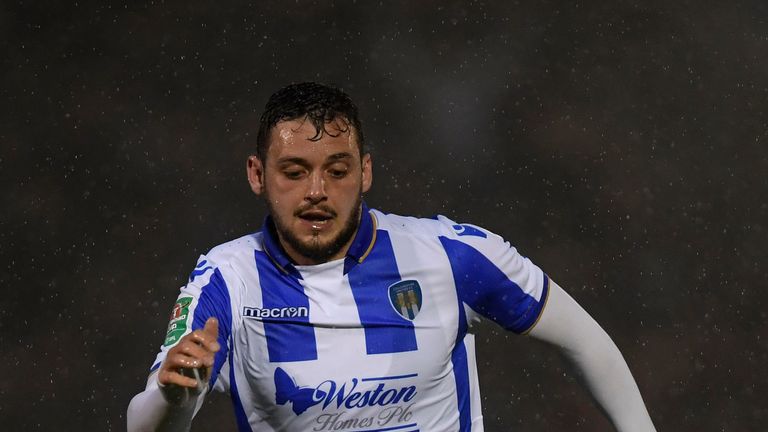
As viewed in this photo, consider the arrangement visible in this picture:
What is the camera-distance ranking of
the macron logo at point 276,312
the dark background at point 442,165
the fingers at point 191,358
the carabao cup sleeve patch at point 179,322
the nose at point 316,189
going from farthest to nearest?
the dark background at point 442,165
the macron logo at point 276,312
the nose at point 316,189
the carabao cup sleeve patch at point 179,322
the fingers at point 191,358

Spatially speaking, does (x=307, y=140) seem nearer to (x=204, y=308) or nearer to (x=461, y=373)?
(x=204, y=308)

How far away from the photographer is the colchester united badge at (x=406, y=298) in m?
3.01

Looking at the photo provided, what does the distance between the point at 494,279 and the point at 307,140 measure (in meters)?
0.56

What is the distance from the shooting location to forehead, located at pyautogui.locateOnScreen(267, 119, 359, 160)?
287 centimetres

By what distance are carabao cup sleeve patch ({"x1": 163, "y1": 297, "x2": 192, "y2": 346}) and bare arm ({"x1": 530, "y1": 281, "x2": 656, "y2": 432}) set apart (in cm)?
85

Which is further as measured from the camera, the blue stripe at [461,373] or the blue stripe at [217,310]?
the blue stripe at [461,373]

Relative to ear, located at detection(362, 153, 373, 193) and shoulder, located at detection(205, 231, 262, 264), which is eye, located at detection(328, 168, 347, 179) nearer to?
ear, located at detection(362, 153, 373, 193)

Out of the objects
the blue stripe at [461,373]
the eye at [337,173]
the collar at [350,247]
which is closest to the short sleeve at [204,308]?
the collar at [350,247]

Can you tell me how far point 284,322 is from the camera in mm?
2957

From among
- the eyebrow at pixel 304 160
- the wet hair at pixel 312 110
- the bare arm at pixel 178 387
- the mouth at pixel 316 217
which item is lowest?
the bare arm at pixel 178 387

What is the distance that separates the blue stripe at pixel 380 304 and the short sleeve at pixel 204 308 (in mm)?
300

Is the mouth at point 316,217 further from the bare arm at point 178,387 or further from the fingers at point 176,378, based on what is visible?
the fingers at point 176,378

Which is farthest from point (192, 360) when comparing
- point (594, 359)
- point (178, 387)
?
point (594, 359)

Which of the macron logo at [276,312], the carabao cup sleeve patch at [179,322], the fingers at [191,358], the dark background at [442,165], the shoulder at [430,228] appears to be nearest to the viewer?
the fingers at [191,358]
